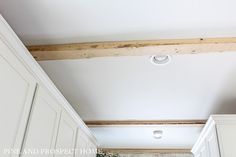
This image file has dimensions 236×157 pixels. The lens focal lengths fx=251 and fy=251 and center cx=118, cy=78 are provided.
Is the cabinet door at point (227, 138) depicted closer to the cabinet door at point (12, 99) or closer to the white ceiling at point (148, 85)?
the white ceiling at point (148, 85)

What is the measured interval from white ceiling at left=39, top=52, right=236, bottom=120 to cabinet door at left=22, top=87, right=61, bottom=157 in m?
0.45

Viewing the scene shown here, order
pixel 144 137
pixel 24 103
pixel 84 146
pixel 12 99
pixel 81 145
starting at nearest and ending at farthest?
1. pixel 12 99
2. pixel 24 103
3. pixel 81 145
4. pixel 84 146
5. pixel 144 137

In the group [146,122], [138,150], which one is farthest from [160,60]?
[138,150]

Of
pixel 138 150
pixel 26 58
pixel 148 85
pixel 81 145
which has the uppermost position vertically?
pixel 148 85

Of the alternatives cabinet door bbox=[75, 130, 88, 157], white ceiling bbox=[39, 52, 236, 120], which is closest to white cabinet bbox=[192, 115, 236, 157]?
white ceiling bbox=[39, 52, 236, 120]

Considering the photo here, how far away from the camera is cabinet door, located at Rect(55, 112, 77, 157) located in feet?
6.77

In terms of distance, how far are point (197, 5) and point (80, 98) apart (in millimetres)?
1650

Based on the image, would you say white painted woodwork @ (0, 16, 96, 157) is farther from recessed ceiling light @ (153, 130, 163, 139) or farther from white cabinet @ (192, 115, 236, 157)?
recessed ceiling light @ (153, 130, 163, 139)

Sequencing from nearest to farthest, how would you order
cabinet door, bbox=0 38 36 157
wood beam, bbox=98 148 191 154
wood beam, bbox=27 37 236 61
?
1. cabinet door, bbox=0 38 36 157
2. wood beam, bbox=27 37 236 61
3. wood beam, bbox=98 148 191 154

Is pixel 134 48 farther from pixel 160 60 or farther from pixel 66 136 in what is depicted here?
pixel 66 136

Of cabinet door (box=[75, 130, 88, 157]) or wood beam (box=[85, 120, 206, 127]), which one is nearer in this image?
cabinet door (box=[75, 130, 88, 157])

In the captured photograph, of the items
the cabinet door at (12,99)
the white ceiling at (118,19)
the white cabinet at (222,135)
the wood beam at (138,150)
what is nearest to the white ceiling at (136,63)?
the white ceiling at (118,19)

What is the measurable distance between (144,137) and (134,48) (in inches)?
91.7

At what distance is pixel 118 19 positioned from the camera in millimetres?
1674
